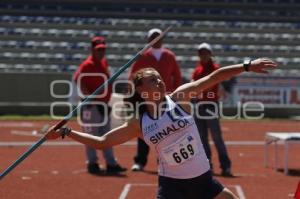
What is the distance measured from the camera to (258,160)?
1308 centimetres

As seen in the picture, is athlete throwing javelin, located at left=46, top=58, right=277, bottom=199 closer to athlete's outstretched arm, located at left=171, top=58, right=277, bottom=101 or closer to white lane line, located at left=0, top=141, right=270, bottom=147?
athlete's outstretched arm, located at left=171, top=58, right=277, bottom=101

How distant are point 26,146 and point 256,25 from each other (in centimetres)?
1630

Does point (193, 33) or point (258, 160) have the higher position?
point (193, 33)

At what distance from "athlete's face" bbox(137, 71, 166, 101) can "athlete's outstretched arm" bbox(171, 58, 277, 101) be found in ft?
0.85

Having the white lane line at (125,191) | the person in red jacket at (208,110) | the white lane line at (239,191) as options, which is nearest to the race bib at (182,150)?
the white lane line at (125,191)

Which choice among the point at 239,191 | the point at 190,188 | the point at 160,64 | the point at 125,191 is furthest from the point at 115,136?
the point at 160,64

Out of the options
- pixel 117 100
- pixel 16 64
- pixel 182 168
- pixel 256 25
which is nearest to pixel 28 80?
pixel 16 64

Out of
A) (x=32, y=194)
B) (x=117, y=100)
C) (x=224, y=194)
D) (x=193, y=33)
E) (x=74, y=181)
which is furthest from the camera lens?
(x=193, y=33)

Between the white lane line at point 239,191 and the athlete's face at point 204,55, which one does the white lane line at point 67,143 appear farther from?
the white lane line at point 239,191

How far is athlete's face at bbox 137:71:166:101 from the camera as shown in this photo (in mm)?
5535

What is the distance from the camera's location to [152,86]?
5.55m

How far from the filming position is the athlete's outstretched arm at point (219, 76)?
212 inches

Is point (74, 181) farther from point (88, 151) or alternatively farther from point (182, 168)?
point (182, 168)

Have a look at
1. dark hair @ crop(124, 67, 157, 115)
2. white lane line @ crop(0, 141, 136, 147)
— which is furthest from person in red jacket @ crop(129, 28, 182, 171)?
dark hair @ crop(124, 67, 157, 115)
